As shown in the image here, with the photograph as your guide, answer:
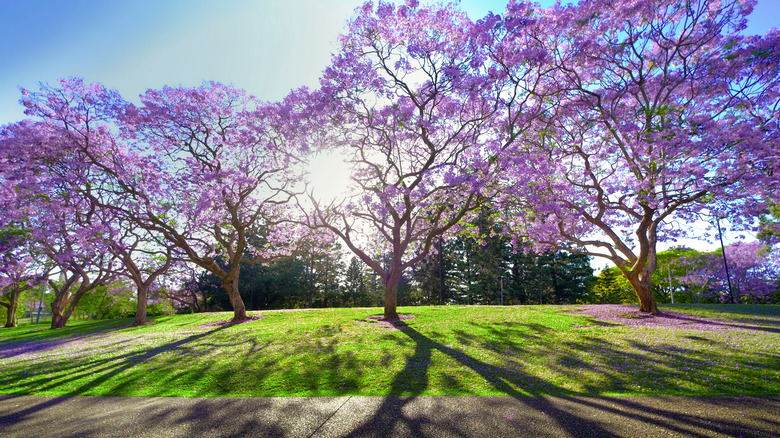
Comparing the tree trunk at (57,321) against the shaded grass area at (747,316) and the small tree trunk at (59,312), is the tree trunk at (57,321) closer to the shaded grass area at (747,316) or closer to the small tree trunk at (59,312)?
the small tree trunk at (59,312)

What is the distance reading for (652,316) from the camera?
16.4 metres

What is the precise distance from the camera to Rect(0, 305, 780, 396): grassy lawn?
7.31m

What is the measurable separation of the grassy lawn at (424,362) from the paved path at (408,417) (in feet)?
1.92

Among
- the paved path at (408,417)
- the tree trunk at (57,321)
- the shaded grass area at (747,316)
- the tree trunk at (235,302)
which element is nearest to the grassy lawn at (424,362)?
the shaded grass area at (747,316)

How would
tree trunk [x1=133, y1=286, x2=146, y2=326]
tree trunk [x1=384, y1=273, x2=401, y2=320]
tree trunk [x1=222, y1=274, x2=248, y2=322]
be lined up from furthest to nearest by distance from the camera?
tree trunk [x1=133, y1=286, x2=146, y2=326], tree trunk [x1=222, y1=274, x2=248, y2=322], tree trunk [x1=384, y1=273, x2=401, y2=320]

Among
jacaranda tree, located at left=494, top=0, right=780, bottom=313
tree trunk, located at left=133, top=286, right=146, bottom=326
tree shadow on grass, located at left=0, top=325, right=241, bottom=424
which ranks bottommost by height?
tree shadow on grass, located at left=0, top=325, right=241, bottom=424

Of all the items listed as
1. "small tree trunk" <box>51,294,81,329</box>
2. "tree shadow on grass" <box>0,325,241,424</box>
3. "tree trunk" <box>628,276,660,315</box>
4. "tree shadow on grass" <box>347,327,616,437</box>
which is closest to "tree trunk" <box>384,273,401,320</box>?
"tree shadow on grass" <box>347,327,616,437</box>

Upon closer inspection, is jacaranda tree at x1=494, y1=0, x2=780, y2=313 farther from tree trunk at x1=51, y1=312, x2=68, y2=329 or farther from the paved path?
tree trunk at x1=51, y1=312, x2=68, y2=329

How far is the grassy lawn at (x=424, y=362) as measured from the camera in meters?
7.31

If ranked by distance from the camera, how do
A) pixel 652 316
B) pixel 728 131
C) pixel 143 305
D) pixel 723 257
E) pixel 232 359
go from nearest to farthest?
pixel 232 359 < pixel 728 131 < pixel 652 316 < pixel 143 305 < pixel 723 257

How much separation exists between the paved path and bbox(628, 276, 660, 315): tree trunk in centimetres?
1228

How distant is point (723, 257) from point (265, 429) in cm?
4599

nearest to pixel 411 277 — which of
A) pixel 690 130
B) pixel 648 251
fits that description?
pixel 648 251

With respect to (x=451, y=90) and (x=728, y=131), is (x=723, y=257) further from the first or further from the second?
(x=451, y=90)
